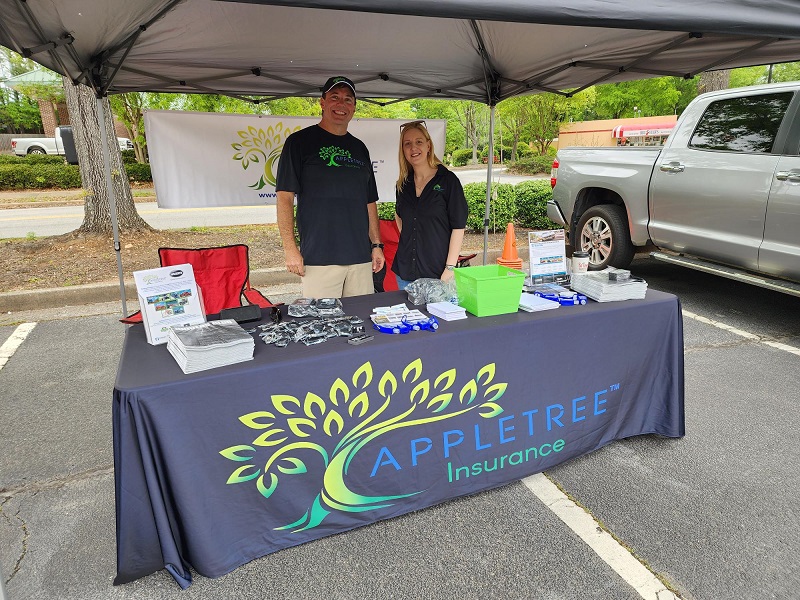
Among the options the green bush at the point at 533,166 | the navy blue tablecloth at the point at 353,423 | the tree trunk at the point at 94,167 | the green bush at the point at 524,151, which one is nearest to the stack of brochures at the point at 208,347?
the navy blue tablecloth at the point at 353,423

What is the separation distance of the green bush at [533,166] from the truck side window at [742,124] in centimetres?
2079

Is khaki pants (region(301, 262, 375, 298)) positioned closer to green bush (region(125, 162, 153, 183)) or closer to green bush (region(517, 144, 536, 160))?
green bush (region(125, 162, 153, 183))

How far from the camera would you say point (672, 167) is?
513 centimetres

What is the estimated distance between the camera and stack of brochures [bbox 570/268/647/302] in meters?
2.60

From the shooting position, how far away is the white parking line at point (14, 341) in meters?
4.08

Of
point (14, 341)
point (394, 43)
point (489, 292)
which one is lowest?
point (14, 341)

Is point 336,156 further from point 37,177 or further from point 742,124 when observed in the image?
point 37,177

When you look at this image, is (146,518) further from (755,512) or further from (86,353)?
(86,353)

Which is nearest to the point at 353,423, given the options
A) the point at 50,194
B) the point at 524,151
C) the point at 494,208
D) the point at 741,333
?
the point at 741,333

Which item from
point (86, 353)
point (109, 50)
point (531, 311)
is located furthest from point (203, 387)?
point (86, 353)

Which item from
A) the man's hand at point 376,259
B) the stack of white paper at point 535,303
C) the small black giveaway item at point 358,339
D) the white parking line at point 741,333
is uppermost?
the man's hand at point 376,259

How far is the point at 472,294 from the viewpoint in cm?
240

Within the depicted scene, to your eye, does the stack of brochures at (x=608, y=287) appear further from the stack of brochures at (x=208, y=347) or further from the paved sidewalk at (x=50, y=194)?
the paved sidewalk at (x=50, y=194)

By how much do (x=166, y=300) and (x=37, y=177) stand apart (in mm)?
20062
